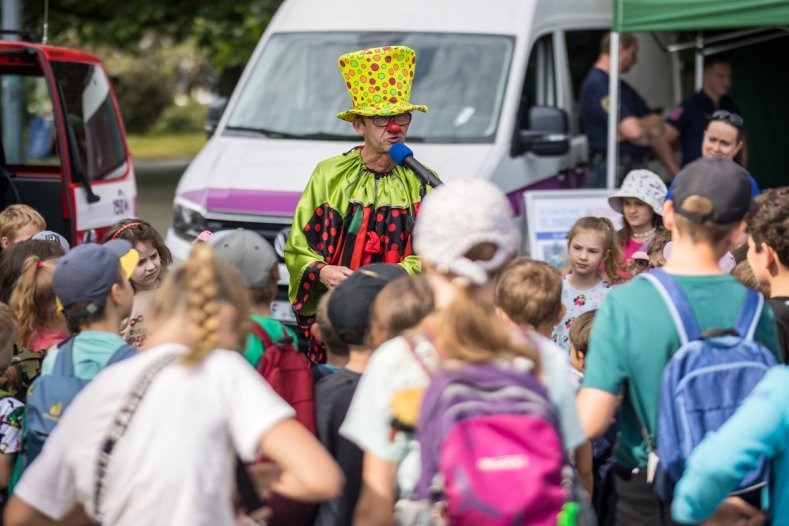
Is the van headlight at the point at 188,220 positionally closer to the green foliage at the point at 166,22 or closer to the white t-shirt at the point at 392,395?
the white t-shirt at the point at 392,395

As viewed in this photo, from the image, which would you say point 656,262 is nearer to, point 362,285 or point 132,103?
point 362,285

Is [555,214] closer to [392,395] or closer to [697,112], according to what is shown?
[697,112]

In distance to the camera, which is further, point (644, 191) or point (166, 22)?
point (166, 22)

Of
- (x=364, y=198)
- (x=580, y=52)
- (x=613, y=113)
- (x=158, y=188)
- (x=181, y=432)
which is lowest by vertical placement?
(x=158, y=188)

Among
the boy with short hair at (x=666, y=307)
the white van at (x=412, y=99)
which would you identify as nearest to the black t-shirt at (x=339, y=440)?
A: the boy with short hair at (x=666, y=307)

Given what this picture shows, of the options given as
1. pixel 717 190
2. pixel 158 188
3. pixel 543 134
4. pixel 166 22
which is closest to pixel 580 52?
pixel 543 134

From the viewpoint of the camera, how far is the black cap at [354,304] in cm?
372

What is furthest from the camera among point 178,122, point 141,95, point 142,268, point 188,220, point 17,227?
point 178,122

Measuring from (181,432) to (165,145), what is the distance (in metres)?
28.5

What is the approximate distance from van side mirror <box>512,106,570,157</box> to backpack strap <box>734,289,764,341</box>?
15.6 ft

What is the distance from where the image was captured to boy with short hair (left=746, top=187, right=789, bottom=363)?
3.71m

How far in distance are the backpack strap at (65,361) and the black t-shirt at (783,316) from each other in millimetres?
2029

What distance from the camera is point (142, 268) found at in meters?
5.24

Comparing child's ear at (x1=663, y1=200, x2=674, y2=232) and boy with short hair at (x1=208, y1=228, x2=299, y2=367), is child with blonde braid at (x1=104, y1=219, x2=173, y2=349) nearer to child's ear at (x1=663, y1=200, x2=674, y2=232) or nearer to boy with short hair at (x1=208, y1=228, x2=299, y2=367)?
boy with short hair at (x1=208, y1=228, x2=299, y2=367)
